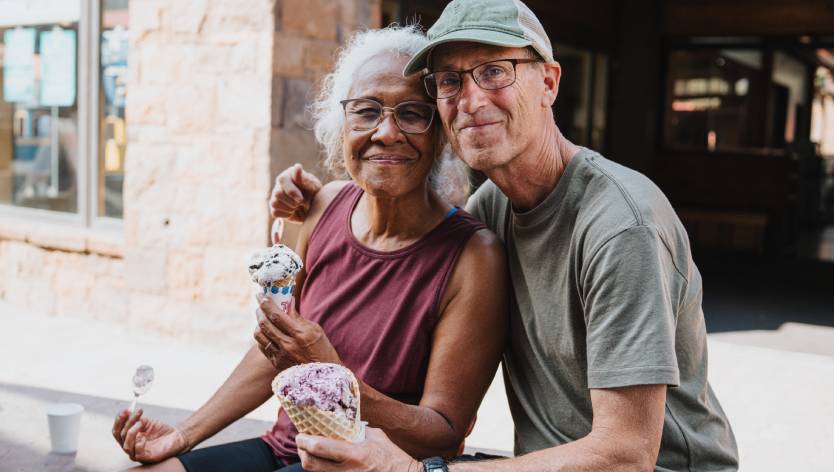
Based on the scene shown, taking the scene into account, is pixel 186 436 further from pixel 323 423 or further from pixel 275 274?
pixel 323 423

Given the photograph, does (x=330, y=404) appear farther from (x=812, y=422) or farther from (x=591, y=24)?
(x=591, y=24)

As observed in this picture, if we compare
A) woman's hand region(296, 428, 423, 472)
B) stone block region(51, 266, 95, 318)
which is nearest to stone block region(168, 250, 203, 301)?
stone block region(51, 266, 95, 318)

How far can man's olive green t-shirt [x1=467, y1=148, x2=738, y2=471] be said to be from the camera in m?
1.66

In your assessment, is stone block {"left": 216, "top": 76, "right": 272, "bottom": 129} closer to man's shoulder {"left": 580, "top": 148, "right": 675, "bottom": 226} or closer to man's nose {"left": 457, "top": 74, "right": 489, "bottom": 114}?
man's nose {"left": 457, "top": 74, "right": 489, "bottom": 114}

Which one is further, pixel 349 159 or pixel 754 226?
pixel 754 226

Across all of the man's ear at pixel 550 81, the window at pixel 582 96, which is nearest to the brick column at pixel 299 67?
the man's ear at pixel 550 81

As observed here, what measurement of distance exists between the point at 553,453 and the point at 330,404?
1.48 ft

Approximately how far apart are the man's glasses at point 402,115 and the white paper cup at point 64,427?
2134mm

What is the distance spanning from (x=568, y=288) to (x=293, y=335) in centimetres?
59

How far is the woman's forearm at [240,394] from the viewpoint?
235 centimetres

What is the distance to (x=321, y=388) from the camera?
1.68 metres

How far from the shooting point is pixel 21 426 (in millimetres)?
4000

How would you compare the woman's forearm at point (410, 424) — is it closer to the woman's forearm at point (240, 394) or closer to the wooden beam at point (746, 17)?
the woman's forearm at point (240, 394)

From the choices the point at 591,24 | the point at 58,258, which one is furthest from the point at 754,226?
the point at 58,258
